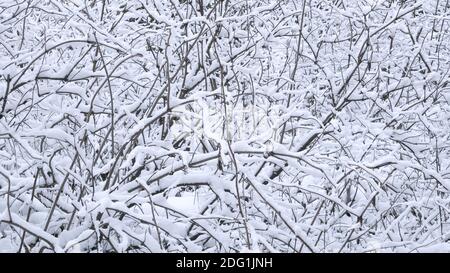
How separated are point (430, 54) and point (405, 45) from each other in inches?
9.7

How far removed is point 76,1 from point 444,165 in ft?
8.42

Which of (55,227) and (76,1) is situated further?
(76,1)

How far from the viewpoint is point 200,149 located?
356 cm

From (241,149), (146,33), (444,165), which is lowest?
(241,149)

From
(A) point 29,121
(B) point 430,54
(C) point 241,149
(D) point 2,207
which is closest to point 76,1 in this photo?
(A) point 29,121

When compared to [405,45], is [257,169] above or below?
below

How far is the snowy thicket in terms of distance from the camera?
2.62m

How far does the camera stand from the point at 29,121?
11.0 feet

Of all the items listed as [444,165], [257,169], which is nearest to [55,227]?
[257,169]

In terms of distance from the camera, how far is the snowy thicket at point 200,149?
2.62 metres
